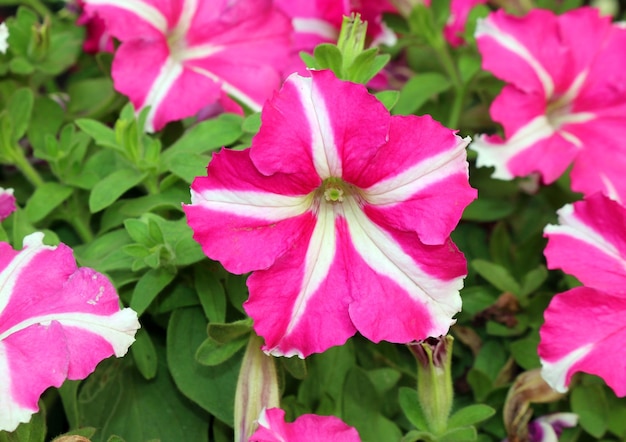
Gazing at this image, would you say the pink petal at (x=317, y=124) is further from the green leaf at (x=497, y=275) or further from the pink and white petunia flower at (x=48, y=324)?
the green leaf at (x=497, y=275)

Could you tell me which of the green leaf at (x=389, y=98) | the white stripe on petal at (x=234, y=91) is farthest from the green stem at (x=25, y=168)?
the green leaf at (x=389, y=98)

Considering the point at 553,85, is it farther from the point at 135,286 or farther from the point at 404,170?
the point at 135,286

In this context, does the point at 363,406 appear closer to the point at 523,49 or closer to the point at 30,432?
the point at 30,432

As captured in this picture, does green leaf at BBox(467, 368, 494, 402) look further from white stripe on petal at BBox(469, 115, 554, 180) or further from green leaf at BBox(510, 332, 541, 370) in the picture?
white stripe on petal at BBox(469, 115, 554, 180)

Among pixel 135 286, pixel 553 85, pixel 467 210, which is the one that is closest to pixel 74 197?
pixel 135 286

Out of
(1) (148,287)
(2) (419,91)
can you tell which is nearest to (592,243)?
(2) (419,91)
